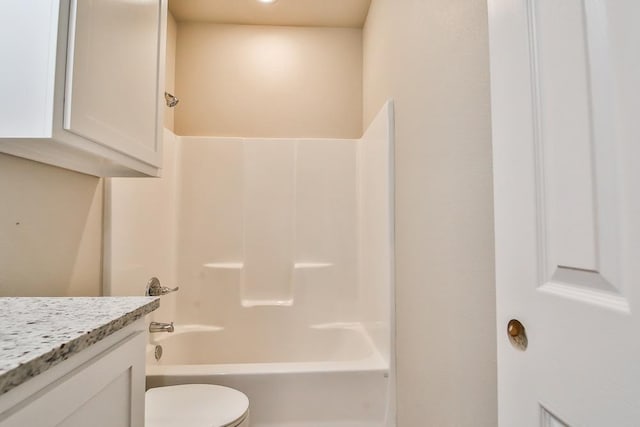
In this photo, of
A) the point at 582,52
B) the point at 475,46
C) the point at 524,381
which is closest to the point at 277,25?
the point at 475,46

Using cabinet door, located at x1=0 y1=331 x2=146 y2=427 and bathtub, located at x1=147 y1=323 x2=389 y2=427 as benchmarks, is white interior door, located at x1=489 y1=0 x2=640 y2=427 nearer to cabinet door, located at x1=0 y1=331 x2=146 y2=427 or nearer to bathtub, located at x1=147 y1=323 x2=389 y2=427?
cabinet door, located at x1=0 y1=331 x2=146 y2=427

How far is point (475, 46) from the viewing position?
0.90 m

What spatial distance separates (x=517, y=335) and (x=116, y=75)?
1209mm

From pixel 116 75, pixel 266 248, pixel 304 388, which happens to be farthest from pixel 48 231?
pixel 266 248

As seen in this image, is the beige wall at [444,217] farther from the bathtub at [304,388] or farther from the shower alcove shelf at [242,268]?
the shower alcove shelf at [242,268]

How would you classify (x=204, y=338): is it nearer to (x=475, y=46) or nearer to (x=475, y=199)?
(x=475, y=199)

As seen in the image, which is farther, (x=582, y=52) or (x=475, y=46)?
(x=475, y=46)

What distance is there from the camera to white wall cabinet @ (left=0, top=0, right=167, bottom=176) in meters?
0.76

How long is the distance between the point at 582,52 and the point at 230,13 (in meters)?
2.54

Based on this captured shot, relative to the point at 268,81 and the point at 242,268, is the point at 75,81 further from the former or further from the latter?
the point at 268,81

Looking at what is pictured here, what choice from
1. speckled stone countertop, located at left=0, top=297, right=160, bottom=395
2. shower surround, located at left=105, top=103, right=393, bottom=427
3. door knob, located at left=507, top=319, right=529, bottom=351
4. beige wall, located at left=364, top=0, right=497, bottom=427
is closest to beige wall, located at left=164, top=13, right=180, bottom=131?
shower surround, located at left=105, top=103, right=393, bottom=427

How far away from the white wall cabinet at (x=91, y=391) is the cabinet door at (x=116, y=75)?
0.51 meters

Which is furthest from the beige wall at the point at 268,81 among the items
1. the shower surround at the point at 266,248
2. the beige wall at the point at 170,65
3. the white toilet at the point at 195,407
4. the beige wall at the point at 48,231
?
the white toilet at the point at 195,407

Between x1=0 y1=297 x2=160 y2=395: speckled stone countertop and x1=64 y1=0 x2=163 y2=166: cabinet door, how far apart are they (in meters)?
0.41
